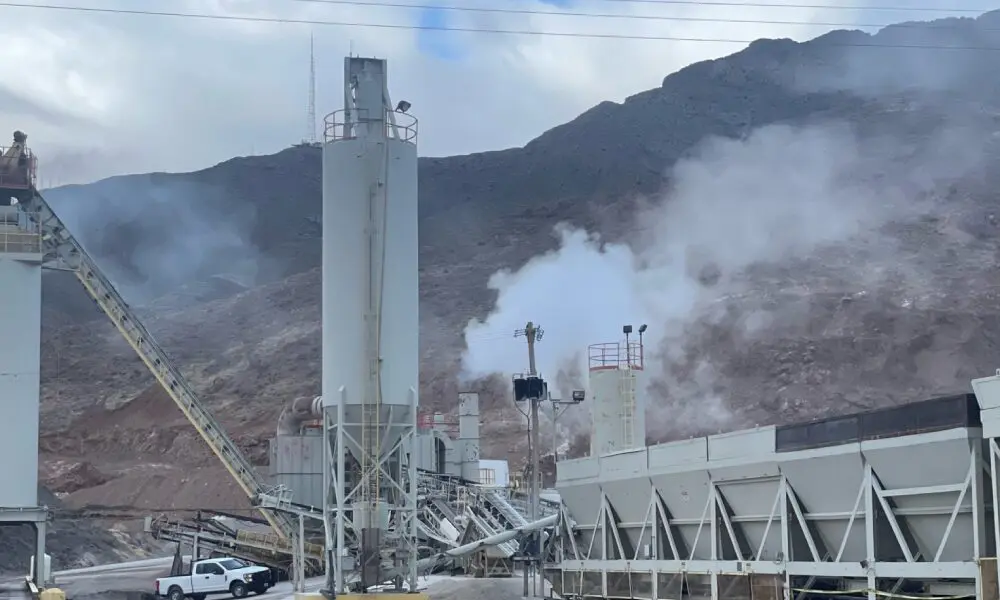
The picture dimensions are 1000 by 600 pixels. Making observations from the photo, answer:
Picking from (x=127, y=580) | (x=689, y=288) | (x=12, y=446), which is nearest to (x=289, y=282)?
(x=689, y=288)

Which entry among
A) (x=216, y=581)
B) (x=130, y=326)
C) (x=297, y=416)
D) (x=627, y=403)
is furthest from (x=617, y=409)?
(x=130, y=326)

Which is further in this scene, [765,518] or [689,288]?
Result: [689,288]

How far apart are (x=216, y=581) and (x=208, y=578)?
0.29 meters

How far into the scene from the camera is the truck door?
132ft

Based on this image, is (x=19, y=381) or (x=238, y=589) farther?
(x=238, y=589)

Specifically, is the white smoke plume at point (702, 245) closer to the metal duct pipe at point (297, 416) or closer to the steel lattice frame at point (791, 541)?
the metal duct pipe at point (297, 416)

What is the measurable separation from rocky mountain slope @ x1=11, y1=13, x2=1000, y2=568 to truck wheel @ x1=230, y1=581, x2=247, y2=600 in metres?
36.7

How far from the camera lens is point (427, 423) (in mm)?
55250

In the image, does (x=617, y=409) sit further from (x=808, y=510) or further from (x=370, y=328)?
→ (x=808, y=510)

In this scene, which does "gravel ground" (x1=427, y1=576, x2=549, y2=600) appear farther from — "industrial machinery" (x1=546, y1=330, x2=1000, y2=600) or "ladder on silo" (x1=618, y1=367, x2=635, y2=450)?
"ladder on silo" (x1=618, y1=367, x2=635, y2=450)

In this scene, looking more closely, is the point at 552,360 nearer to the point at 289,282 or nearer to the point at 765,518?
the point at 289,282

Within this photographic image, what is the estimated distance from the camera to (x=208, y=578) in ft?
132

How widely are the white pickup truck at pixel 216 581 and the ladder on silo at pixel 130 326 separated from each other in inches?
82.7

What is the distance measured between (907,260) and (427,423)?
5422 cm
